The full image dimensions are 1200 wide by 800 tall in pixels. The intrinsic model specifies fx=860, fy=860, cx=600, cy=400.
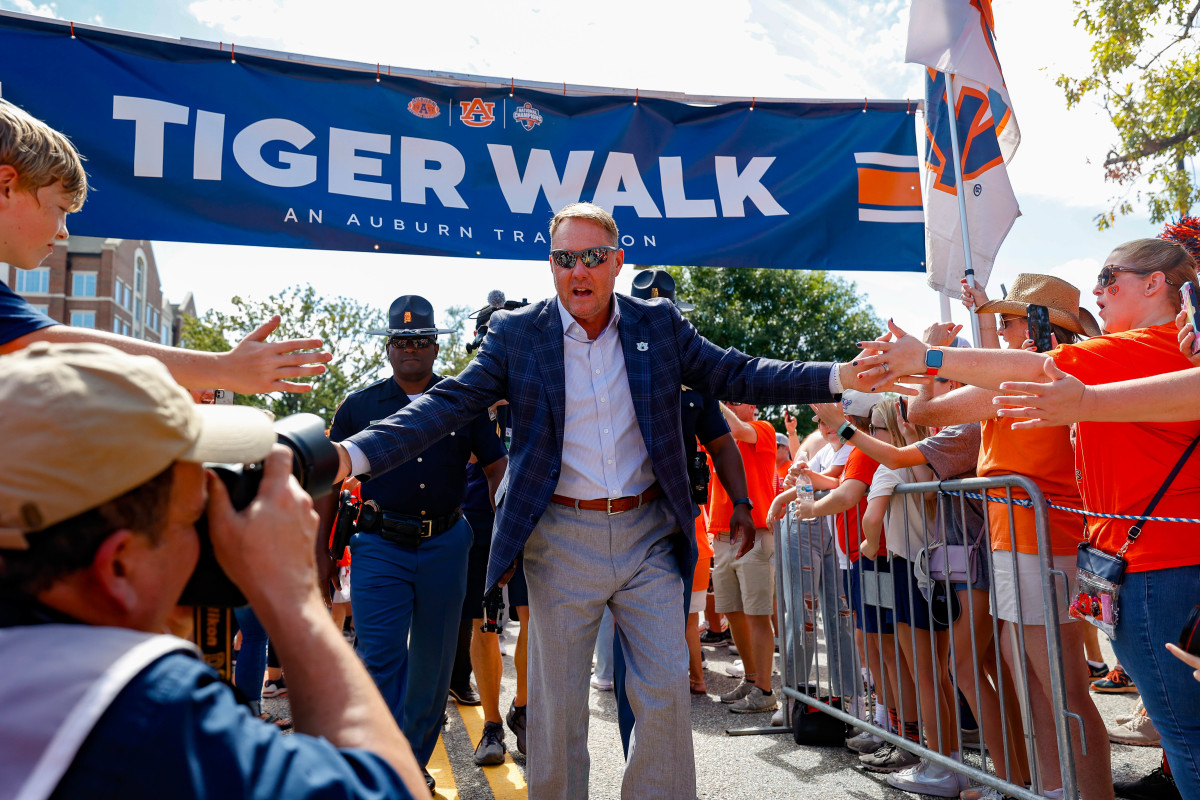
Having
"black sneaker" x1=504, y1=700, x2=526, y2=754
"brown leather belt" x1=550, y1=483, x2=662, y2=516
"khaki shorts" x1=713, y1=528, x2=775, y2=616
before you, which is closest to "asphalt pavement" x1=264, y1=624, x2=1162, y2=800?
"black sneaker" x1=504, y1=700, x2=526, y2=754

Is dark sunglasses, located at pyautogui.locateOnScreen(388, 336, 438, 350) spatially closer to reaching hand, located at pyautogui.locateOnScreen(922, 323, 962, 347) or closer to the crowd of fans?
the crowd of fans

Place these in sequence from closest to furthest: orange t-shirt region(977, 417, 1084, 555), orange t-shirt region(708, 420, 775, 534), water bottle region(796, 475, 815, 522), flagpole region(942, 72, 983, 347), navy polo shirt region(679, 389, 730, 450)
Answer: orange t-shirt region(977, 417, 1084, 555), navy polo shirt region(679, 389, 730, 450), water bottle region(796, 475, 815, 522), flagpole region(942, 72, 983, 347), orange t-shirt region(708, 420, 775, 534)

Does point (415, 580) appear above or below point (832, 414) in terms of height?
below

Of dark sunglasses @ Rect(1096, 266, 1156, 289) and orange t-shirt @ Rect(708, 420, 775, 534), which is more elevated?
dark sunglasses @ Rect(1096, 266, 1156, 289)

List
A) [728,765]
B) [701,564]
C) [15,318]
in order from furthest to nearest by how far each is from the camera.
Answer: [701,564]
[728,765]
[15,318]

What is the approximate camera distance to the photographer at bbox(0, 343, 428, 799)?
0.96 meters

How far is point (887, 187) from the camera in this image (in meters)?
6.73

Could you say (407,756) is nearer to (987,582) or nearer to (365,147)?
(987,582)

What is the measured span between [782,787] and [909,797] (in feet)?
2.04

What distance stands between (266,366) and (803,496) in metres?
3.75

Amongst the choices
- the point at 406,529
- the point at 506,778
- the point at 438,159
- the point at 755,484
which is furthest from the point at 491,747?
the point at 438,159

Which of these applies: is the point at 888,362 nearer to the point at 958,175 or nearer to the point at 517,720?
the point at 958,175

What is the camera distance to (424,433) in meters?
3.23

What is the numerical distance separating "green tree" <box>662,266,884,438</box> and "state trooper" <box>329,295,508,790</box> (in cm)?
2506
